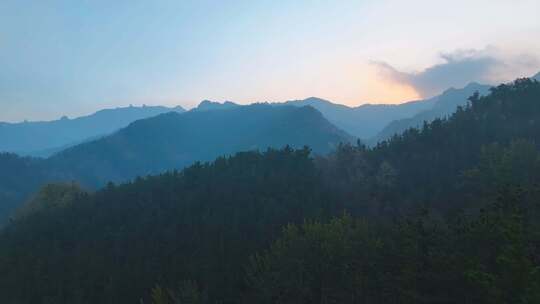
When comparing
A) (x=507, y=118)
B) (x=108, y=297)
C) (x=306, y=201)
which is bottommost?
(x=108, y=297)

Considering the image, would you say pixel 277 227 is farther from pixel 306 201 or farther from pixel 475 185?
pixel 475 185

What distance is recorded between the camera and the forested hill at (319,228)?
102 ft

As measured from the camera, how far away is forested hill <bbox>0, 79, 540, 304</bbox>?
31.2 metres

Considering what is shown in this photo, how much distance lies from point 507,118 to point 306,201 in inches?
1698

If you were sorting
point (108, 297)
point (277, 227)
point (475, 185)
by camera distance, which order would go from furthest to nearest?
point (277, 227), point (475, 185), point (108, 297)

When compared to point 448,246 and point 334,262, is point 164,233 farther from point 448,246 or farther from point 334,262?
point 448,246

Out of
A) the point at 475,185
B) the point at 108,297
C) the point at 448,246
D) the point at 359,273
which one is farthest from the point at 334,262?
the point at 475,185

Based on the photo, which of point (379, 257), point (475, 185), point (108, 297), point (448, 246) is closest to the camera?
point (448, 246)

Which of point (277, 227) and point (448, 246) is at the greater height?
point (448, 246)

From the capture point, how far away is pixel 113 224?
301 ft

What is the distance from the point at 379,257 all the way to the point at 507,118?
6848cm

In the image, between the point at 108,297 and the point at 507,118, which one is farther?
the point at 507,118

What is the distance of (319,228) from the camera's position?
148 ft

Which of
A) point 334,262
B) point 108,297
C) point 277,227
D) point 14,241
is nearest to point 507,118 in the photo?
point 277,227
